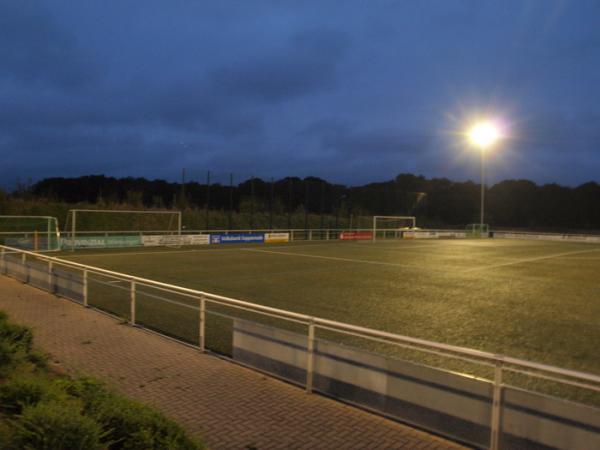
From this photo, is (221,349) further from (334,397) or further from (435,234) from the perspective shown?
(435,234)

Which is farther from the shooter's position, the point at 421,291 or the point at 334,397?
the point at 421,291

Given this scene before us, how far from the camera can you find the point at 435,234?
5081cm

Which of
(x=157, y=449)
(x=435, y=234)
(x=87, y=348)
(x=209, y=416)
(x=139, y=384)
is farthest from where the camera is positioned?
(x=435, y=234)

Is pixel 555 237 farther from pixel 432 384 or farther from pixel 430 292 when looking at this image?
pixel 432 384

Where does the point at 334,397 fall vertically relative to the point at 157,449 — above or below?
below

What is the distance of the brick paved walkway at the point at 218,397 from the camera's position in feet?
13.8

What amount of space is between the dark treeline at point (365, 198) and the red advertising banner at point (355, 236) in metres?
5.26

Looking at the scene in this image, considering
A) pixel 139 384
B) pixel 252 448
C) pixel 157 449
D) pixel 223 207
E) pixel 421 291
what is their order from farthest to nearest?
pixel 223 207, pixel 421 291, pixel 139 384, pixel 252 448, pixel 157 449

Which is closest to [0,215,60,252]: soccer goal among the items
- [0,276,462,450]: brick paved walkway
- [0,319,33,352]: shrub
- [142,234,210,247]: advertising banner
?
[142,234,210,247]: advertising banner

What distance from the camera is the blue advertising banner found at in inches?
1349

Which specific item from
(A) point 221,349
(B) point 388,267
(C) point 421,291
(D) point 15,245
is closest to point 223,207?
(D) point 15,245

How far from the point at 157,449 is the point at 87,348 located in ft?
13.9

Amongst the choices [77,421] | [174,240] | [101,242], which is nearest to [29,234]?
[101,242]

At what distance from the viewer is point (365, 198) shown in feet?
192
